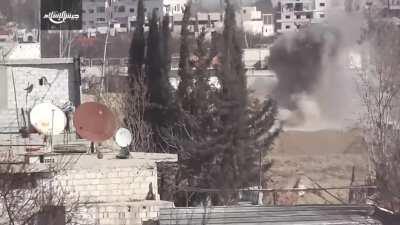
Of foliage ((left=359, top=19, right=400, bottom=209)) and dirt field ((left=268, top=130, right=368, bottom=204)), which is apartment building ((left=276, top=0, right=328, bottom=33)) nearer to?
foliage ((left=359, top=19, right=400, bottom=209))

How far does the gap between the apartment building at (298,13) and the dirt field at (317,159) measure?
2.24 m

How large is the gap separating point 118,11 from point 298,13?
5796 mm

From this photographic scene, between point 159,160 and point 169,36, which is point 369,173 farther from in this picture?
point 169,36

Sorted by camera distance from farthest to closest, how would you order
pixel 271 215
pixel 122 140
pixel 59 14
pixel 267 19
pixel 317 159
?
pixel 267 19, pixel 59 14, pixel 317 159, pixel 122 140, pixel 271 215

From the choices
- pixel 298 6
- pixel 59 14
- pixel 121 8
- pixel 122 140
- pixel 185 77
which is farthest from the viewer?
pixel 121 8

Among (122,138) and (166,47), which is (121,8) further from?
(122,138)

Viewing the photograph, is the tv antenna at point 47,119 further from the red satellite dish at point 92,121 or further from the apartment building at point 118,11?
the apartment building at point 118,11

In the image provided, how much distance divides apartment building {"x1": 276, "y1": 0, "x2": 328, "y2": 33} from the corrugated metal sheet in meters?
7.10

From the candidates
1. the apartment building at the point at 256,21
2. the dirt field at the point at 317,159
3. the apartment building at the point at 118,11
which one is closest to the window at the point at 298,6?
the apartment building at the point at 256,21

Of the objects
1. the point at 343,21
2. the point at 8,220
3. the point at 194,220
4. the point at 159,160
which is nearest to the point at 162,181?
the point at 159,160

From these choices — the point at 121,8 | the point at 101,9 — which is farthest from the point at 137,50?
the point at 101,9

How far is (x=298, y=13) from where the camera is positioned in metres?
15.3

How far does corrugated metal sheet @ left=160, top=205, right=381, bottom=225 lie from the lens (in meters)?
4.60

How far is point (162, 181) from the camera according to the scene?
667 centimetres
